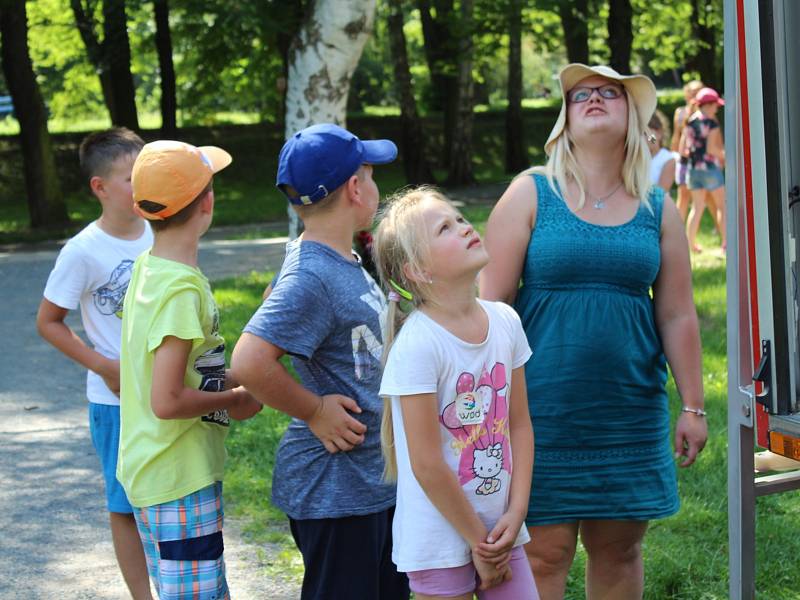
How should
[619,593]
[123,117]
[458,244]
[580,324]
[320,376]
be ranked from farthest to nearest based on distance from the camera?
[123,117] < [619,593] < [580,324] < [320,376] < [458,244]

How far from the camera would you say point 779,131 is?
8.38ft

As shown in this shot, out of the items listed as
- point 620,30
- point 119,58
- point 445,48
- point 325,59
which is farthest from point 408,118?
point 325,59

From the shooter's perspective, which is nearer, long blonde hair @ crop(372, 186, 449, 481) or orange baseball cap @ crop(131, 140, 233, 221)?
long blonde hair @ crop(372, 186, 449, 481)

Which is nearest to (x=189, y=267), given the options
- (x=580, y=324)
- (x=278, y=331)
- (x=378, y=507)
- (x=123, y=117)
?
(x=278, y=331)

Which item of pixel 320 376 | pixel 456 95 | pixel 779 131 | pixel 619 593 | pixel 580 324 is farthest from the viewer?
pixel 456 95

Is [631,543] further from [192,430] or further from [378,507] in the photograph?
[192,430]

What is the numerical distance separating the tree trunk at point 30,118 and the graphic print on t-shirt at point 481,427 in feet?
56.3

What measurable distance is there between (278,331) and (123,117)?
23.5m

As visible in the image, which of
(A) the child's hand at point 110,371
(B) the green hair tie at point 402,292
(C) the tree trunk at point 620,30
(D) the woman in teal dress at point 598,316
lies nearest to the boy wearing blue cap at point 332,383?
(B) the green hair tie at point 402,292

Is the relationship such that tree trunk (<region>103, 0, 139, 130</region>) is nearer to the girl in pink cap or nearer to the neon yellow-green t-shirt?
the girl in pink cap

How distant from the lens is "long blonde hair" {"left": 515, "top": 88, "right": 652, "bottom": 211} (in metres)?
3.34

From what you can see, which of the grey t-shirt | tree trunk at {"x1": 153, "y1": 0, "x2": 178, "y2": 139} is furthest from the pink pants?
tree trunk at {"x1": 153, "y1": 0, "x2": 178, "y2": 139}

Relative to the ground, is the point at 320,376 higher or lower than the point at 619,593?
higher

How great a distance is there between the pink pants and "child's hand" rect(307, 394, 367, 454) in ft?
1.29
